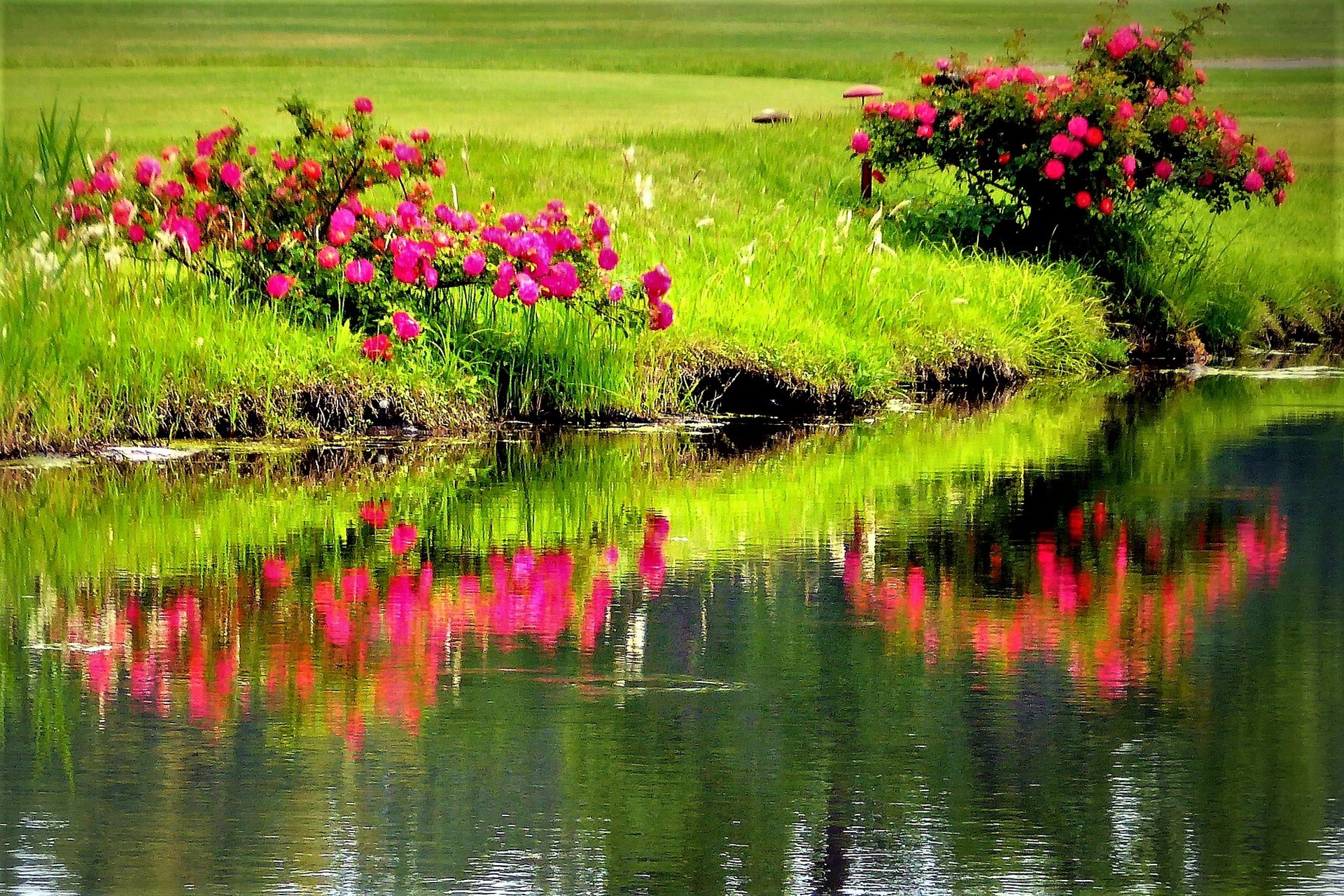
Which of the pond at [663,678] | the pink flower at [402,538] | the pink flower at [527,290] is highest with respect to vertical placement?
Result: the pink flower at [527,290]

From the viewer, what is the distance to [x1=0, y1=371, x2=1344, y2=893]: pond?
4.56 meters

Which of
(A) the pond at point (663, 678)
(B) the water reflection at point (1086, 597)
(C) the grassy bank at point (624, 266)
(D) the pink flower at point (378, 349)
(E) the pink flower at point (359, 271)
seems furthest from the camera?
(E) the pink flower at point (359, 271)

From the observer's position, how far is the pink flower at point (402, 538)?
800 cm

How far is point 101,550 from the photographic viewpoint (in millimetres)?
7844

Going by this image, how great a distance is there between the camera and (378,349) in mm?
11352

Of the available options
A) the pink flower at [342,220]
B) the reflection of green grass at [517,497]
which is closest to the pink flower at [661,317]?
the reflection of green grass at [517,497]

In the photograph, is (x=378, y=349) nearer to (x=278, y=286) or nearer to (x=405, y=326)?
(x=405, y=326)

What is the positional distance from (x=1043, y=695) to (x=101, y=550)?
362 centimetres

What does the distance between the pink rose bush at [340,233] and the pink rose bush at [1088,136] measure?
5.62 meters

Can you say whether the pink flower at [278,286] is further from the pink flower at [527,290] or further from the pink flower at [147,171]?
the pink flower at [527,290]

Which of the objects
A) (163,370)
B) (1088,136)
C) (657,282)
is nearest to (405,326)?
Answer: (163,370)

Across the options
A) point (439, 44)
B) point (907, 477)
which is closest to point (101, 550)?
point (907, 477)

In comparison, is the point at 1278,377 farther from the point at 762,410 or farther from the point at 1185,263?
the point at 762,410

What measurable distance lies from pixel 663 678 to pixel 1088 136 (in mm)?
11303
